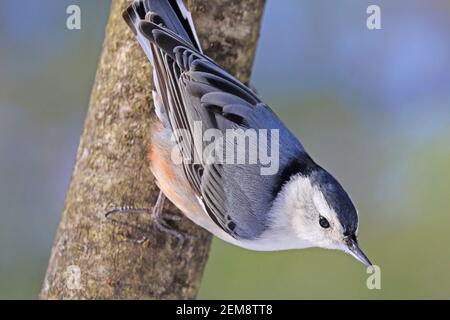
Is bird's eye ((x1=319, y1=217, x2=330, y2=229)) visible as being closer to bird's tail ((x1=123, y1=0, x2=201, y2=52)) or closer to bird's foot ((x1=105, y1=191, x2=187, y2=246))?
bird's foot ((x1=105, y1=191, x2=187, y2=246))

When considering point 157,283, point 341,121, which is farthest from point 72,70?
point 157,283

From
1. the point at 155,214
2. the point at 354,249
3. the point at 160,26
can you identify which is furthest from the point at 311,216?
the point at 160,26

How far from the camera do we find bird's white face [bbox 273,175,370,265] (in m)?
2.47

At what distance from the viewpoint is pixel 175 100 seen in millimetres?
2600

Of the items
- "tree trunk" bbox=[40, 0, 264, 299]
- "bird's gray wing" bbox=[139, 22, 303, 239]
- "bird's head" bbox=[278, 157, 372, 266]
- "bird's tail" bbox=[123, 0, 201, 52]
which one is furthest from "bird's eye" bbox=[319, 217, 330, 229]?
"bird's tail" bbox=[123, 0, 201, 52]

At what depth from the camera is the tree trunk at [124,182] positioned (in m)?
2.74

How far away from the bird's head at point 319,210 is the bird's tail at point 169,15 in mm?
548

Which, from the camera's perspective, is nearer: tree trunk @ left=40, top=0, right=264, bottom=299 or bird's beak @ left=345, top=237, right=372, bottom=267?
bird's beak @ left=345, top=237, right=372, bottom=267

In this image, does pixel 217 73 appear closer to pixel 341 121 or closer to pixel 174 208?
pixel 174 208

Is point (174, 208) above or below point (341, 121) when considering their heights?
below

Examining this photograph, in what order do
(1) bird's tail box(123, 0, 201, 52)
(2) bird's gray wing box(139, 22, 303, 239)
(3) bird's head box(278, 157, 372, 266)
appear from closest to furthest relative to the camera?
(3) bird's head box(278, 157, 372, 266) < (2) bird's gray wing box(139, 22, 303, 239) < (1) bird's tail box(123, 0, 201, 52)

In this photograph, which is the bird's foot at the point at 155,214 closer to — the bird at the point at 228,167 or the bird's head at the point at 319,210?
the bird at the point at 228,167
